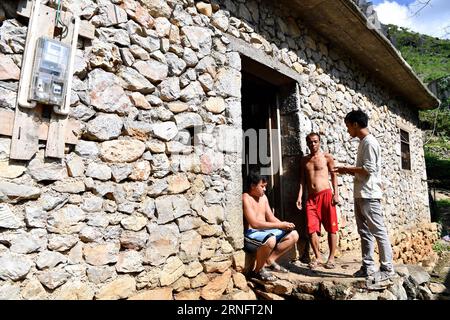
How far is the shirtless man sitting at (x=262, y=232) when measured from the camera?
9.80 ft

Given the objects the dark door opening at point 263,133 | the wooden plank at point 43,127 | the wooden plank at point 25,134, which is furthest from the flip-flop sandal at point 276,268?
the wooden plank at point 25,134

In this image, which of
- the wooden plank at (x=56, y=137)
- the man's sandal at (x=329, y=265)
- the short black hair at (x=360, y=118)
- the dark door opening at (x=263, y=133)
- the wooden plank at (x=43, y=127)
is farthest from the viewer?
the dark door opening at (x=263, y=133)

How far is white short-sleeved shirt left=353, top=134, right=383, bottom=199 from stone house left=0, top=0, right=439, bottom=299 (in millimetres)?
986

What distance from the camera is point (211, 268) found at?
275 centimetres

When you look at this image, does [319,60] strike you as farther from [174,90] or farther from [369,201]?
[174,90]

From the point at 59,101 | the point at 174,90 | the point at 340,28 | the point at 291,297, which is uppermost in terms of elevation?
the point at 340,28

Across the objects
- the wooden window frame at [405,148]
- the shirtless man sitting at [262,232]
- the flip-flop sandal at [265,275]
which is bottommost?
the flip-flop sandal at [265,275]

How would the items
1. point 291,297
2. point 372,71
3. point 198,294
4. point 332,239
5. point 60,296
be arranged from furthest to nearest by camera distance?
point 372,71
point 332,239
point 291,297
point 198,294
point 60,296

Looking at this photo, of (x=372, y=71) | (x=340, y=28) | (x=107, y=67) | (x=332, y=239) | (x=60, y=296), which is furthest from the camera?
(x=372, y=71)

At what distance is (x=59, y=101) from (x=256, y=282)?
7.67ft

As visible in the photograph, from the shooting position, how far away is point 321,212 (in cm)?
364

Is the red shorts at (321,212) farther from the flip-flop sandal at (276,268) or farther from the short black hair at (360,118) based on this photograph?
the short black hair at (360,118)

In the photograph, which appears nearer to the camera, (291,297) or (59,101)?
(59,101)

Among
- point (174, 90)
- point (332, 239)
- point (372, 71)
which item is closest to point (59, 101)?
point (174, 90)
